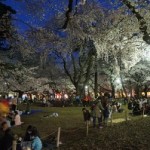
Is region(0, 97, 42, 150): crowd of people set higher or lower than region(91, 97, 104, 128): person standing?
lower

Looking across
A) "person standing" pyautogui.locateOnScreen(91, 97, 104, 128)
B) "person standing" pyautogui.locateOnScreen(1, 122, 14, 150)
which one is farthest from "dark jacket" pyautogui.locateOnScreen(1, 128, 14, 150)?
"person standing" pyautogui.locateOnScreen(91, 97, 104, 128)

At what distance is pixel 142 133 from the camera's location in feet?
52.4

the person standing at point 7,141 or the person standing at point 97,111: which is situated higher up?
the person standing at point 97,111

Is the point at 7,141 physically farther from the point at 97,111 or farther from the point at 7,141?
the point at 97,111

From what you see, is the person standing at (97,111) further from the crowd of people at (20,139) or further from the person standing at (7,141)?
the person standing at (7,141)

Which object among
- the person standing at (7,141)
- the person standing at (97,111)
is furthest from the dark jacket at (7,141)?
the person standing at (97,111)

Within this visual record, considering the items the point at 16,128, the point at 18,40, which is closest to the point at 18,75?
the point at 16,128

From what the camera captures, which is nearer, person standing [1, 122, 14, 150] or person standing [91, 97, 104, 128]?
person standing [1, 122, 14, 150]

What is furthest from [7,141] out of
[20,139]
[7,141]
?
[20,139]

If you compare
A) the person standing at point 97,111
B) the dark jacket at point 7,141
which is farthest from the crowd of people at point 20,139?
the person standing at point 97,111

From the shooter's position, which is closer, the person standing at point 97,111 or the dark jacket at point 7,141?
the dark jacket at point 7,141

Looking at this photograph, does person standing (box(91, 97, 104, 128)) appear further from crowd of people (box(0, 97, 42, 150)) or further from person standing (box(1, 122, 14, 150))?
person standing (box(1, 122, 14, 150))

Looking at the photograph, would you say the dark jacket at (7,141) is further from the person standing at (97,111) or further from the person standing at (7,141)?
the person standing at (97,111)

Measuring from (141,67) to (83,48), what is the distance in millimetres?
10860
